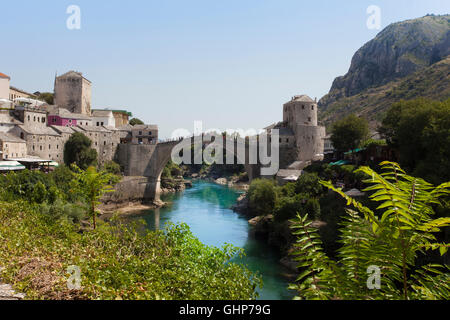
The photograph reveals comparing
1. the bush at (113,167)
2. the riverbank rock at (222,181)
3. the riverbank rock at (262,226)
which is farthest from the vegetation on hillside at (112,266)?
the riverbank rock at (222,181)

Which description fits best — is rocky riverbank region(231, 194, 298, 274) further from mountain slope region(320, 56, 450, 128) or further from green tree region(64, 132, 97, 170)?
mountain slope region(320, 56, 450, 128)

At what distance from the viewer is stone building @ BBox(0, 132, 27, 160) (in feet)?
89.9

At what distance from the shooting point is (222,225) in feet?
85.3

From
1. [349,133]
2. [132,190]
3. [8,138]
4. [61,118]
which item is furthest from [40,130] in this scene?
[349,133]

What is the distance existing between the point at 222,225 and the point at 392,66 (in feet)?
221

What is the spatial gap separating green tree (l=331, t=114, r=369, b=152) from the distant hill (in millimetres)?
32903

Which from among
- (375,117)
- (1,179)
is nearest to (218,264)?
(1,179)

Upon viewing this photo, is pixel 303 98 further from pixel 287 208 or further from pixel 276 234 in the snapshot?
pixel 276 234

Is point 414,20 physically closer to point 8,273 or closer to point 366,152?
point 366,152

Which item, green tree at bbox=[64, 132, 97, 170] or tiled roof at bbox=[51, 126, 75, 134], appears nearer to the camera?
green tree at bbox=[64, 132, 97, 170]

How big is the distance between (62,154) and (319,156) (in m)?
25.8

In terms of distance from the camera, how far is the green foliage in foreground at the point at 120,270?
4557 millimetres

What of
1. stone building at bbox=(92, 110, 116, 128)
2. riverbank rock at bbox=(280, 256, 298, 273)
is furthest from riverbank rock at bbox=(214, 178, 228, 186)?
riverbank rock at bbox=(280, 256, 298, 273)

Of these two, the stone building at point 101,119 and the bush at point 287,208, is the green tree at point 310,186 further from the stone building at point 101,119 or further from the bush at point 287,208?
the stone building at point 101,119
